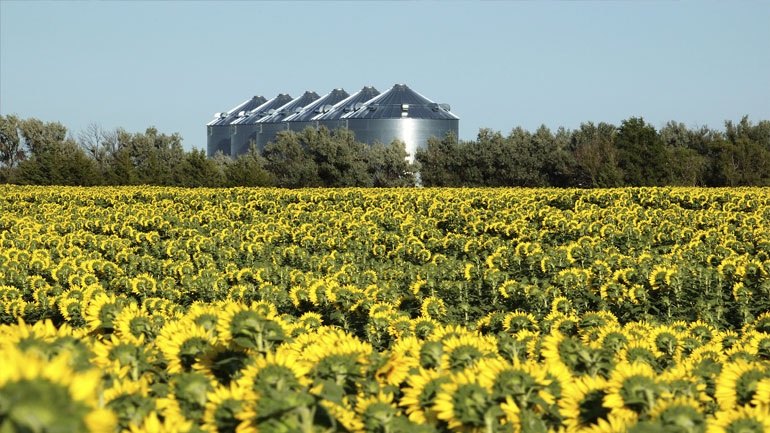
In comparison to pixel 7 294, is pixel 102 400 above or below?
above

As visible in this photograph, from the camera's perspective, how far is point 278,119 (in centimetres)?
10231

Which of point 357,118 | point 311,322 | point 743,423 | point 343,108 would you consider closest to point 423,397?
point 743,423

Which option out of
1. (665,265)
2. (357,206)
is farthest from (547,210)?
(665,265)

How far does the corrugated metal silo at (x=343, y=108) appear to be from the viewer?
305 ft

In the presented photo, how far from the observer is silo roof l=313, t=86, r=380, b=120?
94.5 metres

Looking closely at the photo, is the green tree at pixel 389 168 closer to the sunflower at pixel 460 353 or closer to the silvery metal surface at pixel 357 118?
the silvery metal surface at pixel 357 118

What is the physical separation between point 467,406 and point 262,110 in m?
110

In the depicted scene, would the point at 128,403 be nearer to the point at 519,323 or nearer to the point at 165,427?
the point at 165,427

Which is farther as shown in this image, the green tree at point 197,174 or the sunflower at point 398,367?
the green tree at point 197,174

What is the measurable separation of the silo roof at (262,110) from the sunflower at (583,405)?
10475cm

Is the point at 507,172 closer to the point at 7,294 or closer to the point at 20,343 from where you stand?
the point at 7,294

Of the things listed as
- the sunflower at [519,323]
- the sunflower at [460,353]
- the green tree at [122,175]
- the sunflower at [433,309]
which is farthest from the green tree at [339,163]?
the sunflower at [460,353]

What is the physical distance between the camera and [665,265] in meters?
12.6

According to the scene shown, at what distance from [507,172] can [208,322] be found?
6248cm
